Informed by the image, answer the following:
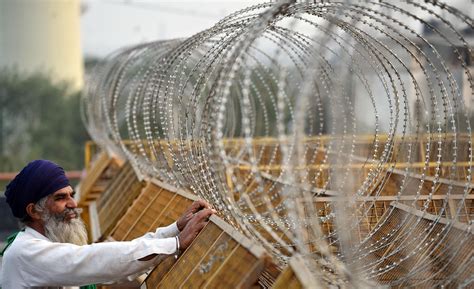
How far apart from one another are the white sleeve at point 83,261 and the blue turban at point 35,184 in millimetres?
260

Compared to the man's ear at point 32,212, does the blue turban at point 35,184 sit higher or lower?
higher

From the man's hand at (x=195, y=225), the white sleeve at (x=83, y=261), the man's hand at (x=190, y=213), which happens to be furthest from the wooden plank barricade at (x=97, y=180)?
the white sleeve at (x=83, y=261)

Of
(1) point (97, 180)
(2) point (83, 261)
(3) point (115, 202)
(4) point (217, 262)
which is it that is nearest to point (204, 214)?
(4) point (217, 262)

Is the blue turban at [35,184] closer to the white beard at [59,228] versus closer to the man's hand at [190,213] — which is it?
the white beard at [59,228]

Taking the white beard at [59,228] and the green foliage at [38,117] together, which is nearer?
the white beard at [59,228]

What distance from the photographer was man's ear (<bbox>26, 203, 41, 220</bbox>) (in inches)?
187

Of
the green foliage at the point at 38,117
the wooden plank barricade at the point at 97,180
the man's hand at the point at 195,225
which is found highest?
the man's hand at the point at 195,225

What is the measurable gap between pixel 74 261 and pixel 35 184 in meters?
0.54

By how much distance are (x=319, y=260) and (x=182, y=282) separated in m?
1.02

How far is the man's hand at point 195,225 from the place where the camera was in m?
4.79

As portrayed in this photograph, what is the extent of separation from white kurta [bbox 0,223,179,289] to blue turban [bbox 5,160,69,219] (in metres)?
0.23

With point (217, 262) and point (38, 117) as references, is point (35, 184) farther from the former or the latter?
point (38, 117)

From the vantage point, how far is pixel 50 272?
178 inches

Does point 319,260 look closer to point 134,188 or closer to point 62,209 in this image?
point 62,209
